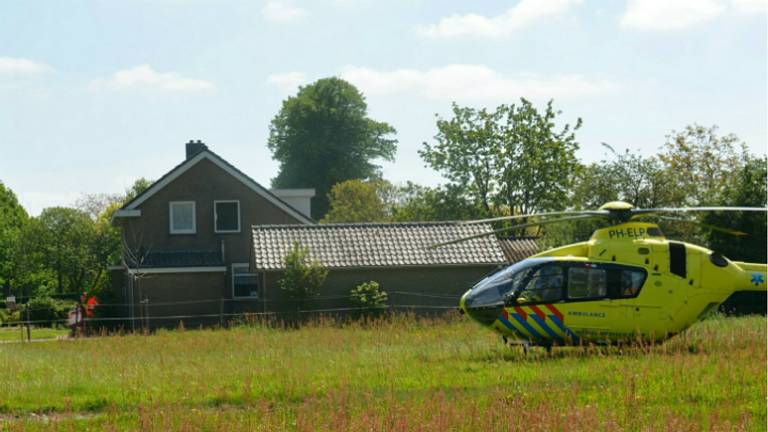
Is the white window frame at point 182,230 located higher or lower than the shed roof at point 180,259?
higher

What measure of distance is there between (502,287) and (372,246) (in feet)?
52.8

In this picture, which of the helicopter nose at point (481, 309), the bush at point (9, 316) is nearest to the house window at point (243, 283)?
the bush at point (9, 316)

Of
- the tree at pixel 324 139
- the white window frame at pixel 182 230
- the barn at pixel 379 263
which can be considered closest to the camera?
the barn at pixel 379 263

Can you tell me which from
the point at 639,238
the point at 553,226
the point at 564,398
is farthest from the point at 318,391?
the point at 553,226

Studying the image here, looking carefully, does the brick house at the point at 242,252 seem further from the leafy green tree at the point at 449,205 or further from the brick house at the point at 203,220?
the leafy green tree at the point at 449,205

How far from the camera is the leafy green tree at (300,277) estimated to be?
31.7 meters

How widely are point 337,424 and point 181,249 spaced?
30898 millimetres

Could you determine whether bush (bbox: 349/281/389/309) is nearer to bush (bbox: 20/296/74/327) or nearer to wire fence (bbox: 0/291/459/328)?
wire fence (bbox: 0/291/459/328)

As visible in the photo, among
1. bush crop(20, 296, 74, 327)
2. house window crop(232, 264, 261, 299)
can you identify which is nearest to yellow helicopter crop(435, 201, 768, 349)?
house window crop(232, 264, 261, 299)

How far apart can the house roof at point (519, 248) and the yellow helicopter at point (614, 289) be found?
21708mm

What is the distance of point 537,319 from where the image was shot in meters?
18.2

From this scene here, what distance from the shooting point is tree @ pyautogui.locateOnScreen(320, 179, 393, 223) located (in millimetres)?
65125

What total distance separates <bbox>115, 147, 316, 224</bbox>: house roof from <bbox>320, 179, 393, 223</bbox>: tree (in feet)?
79.4

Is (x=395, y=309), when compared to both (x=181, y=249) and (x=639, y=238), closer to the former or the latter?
(x=181, y=249)
